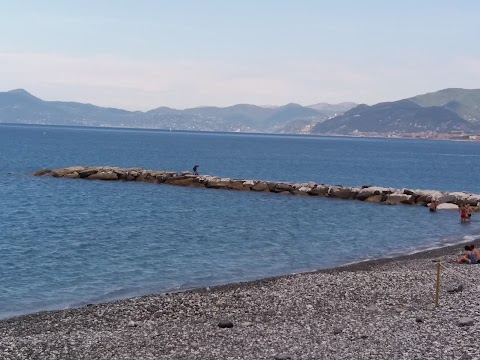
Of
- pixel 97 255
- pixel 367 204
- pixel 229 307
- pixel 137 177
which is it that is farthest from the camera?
pixel 137 177

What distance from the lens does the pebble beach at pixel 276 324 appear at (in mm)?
14586

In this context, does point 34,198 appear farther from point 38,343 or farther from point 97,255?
point 38,343

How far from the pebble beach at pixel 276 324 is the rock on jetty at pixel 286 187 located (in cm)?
3252

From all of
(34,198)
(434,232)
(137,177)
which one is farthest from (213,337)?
(137,177)

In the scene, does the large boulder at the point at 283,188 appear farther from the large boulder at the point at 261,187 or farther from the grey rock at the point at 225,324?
the grey rock at the point at 225,324

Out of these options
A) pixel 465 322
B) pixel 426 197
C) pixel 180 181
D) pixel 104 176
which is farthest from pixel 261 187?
pixel 465 322

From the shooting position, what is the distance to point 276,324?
17156mm

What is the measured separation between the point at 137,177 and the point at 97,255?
3993 cm

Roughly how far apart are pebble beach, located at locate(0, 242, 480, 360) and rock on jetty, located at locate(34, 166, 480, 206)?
32.5 meters

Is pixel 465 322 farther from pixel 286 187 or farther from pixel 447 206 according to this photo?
pixel 286 187

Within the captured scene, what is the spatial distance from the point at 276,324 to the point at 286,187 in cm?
4429

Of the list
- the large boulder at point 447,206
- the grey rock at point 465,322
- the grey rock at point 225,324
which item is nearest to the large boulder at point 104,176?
the large boulder at point 447,206

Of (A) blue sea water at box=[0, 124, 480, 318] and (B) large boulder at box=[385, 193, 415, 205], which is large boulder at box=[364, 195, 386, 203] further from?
→ (A) blue sea water at box=[0, 124, 480, 318]

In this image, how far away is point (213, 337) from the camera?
15.9 metres
